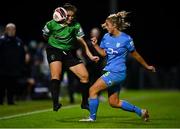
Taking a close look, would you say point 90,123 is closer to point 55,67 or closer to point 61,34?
point 55,67

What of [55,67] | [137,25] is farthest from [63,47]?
[137,25]

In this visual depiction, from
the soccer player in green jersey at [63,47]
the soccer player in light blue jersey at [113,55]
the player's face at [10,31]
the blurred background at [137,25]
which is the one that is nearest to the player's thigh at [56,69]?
the soccer player in green jersey at [63,47]

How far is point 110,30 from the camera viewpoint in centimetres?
1470

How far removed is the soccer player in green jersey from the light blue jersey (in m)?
1.18

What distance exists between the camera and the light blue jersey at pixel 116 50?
575 inches

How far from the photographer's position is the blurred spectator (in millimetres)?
21938

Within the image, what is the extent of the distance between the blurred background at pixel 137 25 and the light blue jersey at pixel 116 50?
1269 centimetres

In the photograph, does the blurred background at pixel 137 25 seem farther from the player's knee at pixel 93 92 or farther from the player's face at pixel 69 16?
the player's knee at pixel 93 92

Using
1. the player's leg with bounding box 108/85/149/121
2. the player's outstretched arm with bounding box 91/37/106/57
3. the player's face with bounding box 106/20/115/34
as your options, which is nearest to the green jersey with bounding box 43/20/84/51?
the player's face with bounding box 106/20/115/34

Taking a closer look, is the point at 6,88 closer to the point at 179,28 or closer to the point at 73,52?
the point at 73,52

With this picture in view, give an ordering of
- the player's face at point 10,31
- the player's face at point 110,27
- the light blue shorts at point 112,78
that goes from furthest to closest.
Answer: the player's face at point 10,31
the player's face at point 110,27
the light blue shorts at point 112,78

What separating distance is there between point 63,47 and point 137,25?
25.1 metres

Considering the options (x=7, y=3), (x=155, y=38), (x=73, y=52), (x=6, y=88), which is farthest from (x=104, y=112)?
(x=155, y=38)

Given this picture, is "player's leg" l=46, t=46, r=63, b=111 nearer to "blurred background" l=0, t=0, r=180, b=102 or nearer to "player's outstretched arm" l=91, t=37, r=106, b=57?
"player's outstretched arm" l=91, t=37, r=106, b=57
